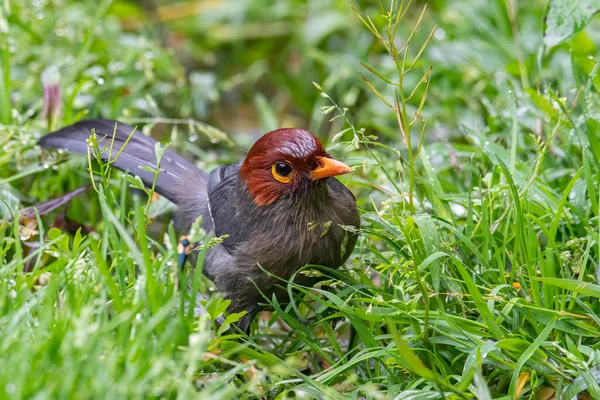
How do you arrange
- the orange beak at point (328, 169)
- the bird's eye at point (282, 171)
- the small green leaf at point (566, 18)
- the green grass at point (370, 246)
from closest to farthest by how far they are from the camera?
the green grass at point (370, 246), the orange beak at point (328, 169), the bird's eye at point (282, 171), the small green leaf at point (566, 18)

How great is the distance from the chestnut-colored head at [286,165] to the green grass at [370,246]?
6.7 inches

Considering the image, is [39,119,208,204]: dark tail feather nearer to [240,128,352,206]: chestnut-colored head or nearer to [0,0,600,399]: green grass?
[0,0,600,399]: green grass

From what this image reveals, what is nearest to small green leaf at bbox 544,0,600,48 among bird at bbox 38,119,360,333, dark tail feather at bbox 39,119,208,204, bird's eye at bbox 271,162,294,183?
bird at bbox 38,119,360,333

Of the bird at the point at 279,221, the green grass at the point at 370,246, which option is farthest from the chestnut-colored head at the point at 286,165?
the green grass at the point at 370,246

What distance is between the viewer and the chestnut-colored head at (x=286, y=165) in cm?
297

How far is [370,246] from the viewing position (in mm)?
3094

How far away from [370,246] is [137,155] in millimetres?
1228

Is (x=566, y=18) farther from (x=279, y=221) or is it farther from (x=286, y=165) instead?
(x=279, y=221)

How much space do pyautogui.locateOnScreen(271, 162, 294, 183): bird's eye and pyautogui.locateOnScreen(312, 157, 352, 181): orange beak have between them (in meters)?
0.11

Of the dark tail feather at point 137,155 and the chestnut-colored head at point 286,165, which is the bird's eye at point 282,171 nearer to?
the chestnut-colored head at point 286,165

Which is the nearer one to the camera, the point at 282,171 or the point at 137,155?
the point at 282,171

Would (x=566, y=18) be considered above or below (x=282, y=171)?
above

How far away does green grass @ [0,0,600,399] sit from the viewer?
2.23 meters

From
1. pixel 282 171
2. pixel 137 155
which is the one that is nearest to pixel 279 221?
pixel 282 171
